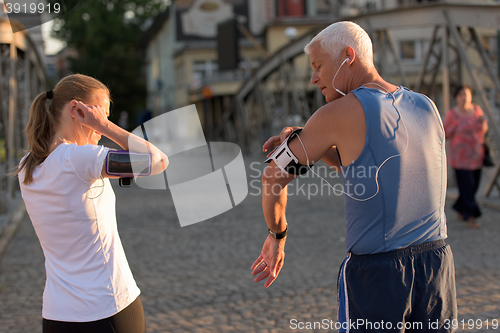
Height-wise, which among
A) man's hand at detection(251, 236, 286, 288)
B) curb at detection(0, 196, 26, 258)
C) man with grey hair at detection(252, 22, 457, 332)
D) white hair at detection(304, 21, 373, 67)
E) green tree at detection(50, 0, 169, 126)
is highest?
white hair at detection(304, 21, 373, 67)

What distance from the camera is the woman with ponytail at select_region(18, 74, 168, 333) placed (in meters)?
2.05

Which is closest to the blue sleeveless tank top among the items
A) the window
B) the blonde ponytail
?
the blonde ponytail

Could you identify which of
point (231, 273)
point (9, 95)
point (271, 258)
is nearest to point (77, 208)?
point (271, 258)

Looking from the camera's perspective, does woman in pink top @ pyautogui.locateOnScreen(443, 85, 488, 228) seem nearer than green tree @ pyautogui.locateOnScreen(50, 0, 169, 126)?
Yes

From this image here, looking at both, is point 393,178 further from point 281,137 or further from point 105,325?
point 105,325

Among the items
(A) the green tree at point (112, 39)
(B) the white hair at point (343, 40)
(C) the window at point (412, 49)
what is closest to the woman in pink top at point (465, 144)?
(B) the white hair at point (343, 40)

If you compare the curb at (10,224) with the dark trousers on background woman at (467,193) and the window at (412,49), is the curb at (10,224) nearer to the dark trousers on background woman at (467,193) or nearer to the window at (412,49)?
the dark trousers on background woman at (467,193)

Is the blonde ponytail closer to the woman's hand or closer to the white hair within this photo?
the woman's hand

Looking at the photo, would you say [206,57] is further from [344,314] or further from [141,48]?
[344,314]

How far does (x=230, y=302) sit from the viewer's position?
455 centimetres

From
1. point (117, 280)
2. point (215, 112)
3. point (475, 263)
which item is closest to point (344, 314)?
point (117, 280)

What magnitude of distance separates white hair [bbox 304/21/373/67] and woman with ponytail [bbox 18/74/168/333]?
736mm

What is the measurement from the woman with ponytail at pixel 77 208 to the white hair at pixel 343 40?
736 mm

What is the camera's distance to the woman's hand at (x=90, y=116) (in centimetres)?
211
